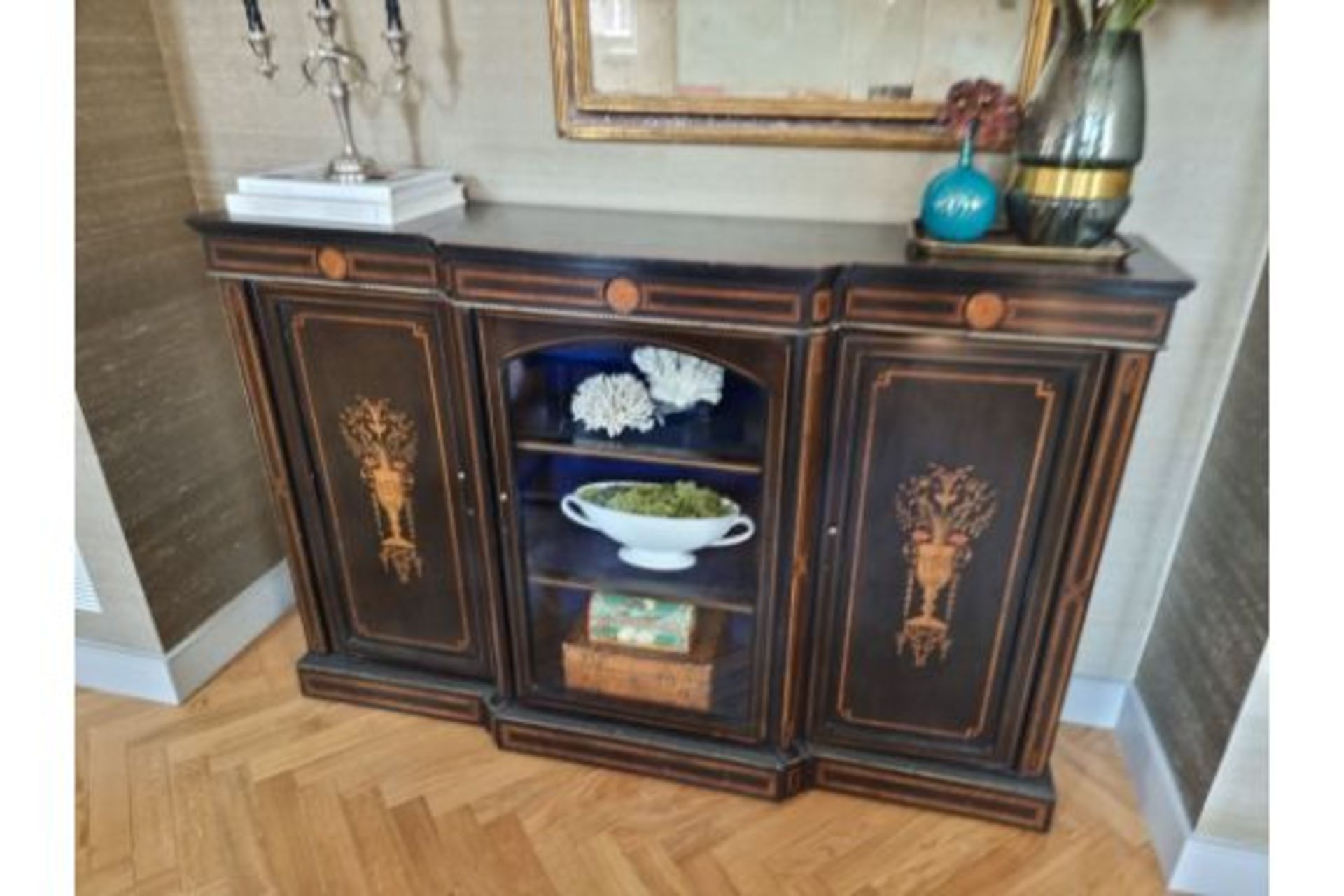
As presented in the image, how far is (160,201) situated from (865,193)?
1.51m

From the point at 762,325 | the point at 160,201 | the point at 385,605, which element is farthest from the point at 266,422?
the point at 762,325

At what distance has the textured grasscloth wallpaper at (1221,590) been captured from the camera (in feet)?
4.54

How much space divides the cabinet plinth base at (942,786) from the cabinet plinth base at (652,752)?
9 cm

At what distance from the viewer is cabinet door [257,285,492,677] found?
1494 millimetres

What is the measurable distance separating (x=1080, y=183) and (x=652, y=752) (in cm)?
134

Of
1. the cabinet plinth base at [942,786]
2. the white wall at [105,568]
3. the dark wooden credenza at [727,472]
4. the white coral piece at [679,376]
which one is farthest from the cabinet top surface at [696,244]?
the cabinet plinth base at [942,786]

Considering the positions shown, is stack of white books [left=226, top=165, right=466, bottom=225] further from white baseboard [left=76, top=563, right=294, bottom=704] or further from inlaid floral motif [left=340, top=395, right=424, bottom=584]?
Answer: white baseboard [left=76, top=563, right=294, bottom=704]

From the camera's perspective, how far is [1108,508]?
1.32 m

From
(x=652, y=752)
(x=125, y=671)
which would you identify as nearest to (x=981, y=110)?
(x=652, y=752)

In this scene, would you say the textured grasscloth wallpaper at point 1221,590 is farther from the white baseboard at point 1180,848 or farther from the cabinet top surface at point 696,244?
the cabinet top surface at point 696,244

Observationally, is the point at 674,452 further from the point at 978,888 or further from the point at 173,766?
the point at 173,766

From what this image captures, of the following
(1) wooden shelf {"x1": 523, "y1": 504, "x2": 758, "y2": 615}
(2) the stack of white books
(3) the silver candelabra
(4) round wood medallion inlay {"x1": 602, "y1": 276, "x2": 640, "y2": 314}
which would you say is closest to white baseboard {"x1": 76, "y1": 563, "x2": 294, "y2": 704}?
(1) wooden shelf {"x1": 523, "y1": 504, "x2": 758, "y2": 615}

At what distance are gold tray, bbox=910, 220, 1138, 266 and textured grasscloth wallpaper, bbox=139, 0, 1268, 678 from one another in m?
0.25

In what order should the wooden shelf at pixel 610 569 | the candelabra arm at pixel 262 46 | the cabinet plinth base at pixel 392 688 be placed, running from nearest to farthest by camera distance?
the candelabra arm at pixel 262 46 → the wooden shelf at pixel 610 569 → the cabinet plinth base at pixel 392 688
